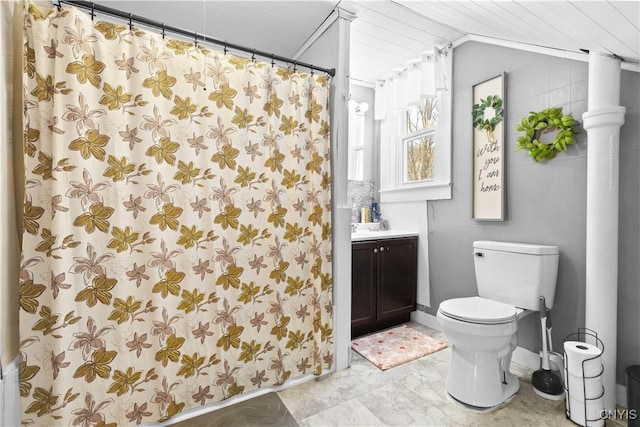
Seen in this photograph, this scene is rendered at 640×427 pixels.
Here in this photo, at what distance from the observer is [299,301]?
1788 mm

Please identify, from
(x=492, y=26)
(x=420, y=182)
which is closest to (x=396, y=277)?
(x=420, y=182)

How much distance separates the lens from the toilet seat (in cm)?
151

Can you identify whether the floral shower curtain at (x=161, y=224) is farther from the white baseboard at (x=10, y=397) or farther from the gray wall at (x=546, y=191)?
the gray wall at (x=546, y=191)

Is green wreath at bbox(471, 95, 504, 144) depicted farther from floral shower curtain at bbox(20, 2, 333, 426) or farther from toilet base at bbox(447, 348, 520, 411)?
toilet base at bbox(447, 348, 520, 411)

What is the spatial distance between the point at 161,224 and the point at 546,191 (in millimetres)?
2161

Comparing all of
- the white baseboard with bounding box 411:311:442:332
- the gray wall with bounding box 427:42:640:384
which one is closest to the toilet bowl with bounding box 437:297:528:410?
the gray wall with bounding box 427:42:640:384

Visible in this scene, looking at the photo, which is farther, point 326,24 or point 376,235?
point 376,235

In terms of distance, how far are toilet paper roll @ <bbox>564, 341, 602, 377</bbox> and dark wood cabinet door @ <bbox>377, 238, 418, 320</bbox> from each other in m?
1.20

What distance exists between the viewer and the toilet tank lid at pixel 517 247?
68.4 inches

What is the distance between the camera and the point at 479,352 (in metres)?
1.57

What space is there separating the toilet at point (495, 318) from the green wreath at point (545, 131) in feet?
1.85

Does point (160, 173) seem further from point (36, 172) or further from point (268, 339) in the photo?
point (268, 339)

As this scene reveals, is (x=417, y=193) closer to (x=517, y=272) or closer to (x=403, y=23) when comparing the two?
(x=517, y=272)

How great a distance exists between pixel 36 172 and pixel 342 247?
1515 mm
